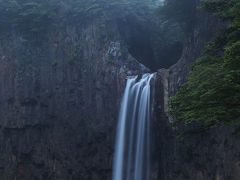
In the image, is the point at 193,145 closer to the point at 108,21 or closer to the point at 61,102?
the point at 61,102

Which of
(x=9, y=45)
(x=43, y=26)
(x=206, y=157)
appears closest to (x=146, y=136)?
(x=206, y=157)

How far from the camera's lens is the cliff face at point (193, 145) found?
38.5 ft

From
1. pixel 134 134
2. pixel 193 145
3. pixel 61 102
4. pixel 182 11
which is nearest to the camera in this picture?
pixel 193 145

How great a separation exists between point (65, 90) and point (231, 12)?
52.3ft

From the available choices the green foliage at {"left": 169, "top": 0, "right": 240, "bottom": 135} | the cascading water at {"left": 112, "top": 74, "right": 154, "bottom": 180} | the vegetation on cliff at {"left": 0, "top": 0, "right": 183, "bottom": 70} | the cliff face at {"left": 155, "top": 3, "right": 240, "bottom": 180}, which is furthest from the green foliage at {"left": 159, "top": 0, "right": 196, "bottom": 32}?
the green foliage at {"left": 169, "top": 0, "right": 240, "bottom": 135}

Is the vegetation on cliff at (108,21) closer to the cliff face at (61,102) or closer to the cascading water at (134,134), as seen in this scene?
the cliff face at (61,102)

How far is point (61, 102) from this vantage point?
837 inches

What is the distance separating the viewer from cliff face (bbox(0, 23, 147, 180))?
19797 mm

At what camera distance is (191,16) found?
55.2 ft

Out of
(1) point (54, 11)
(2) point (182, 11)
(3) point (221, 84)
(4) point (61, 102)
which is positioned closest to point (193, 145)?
(3) point (221, 84)

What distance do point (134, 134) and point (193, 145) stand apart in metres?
4.46

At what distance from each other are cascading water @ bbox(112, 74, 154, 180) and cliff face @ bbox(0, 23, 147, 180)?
82 centimetres

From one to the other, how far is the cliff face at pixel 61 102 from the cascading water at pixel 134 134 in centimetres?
82

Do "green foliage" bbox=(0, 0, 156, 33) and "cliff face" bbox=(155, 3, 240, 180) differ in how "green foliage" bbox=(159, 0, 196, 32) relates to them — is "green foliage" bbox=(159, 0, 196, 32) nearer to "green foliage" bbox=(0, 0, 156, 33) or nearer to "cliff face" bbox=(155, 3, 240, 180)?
"cliff face" bbox=(155, 3, 240, 180)
